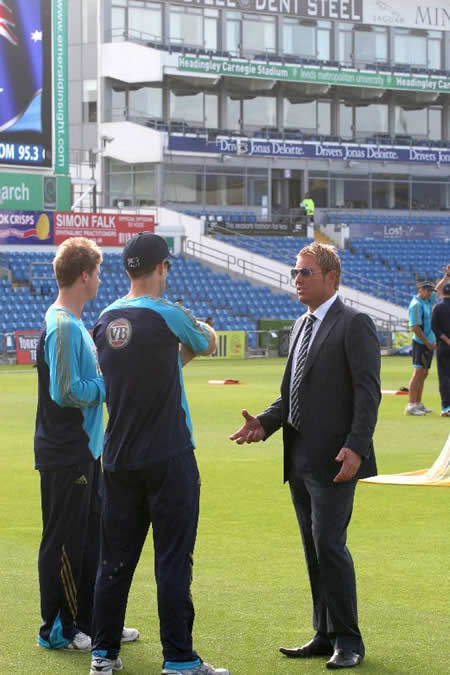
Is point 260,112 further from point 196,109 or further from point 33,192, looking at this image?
point 33,192

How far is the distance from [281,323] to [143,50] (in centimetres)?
2291

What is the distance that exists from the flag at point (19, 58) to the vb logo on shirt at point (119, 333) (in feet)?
Answer: 120

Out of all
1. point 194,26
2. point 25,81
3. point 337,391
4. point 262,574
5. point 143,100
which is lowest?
point 262,574

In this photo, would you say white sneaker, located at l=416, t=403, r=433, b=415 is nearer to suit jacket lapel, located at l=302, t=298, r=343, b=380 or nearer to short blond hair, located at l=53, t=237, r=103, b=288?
suit jacket lapel, located at l=302, t=298, r=343, b=380

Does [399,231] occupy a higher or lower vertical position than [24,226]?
lower

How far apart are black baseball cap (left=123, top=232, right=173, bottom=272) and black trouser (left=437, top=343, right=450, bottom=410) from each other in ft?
45.7

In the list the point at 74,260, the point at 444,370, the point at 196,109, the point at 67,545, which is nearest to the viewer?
the point at 74,260

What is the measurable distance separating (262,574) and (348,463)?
2.63m

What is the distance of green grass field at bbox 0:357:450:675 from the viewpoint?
6.80m

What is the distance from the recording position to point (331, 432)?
6.59 meters

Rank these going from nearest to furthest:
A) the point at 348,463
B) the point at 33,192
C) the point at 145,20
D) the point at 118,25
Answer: the point at 348,463 < the point at 33,192 < the point at 118,25 < the point at 145,20

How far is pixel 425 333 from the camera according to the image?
2064 cm

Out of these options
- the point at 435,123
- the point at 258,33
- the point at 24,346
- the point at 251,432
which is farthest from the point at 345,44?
the point at 251,432

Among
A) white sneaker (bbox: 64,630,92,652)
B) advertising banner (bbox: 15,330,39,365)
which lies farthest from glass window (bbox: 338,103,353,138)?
white sneaker (bbox: 64,630,92,652)
